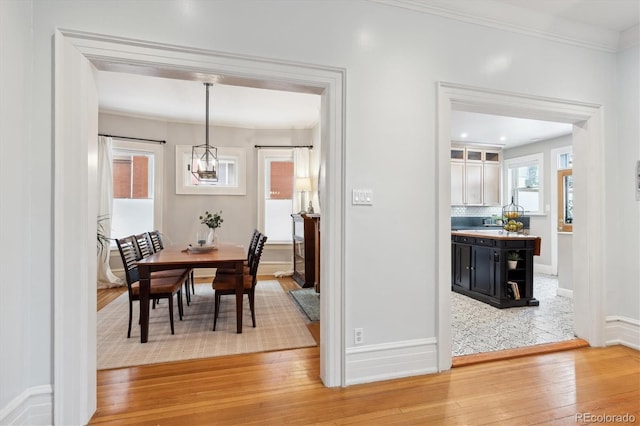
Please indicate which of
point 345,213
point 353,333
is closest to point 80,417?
point 353,333

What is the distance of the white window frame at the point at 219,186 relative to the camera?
5.54m

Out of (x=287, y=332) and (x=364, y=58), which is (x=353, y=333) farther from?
(x=364, y=58)

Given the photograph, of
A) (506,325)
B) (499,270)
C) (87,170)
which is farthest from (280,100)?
(506,325)

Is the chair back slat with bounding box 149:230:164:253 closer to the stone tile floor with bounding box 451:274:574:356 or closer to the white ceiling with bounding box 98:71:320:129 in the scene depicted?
the white ceiling with bounding box 98:71:320:129

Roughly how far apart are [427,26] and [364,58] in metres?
0.60

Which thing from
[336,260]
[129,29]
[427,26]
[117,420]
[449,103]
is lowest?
[117,420]

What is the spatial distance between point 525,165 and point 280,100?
582cm

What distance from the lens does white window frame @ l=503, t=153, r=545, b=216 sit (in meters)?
6.59

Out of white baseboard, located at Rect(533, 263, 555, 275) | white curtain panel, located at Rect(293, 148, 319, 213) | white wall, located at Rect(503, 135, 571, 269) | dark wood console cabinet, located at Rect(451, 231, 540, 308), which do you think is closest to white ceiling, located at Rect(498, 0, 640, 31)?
dark wood console cabinet, located at Rect(451, 231, 540, 308)

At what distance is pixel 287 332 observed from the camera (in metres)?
3.13

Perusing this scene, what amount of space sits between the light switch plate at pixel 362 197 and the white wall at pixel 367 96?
0.05 meters

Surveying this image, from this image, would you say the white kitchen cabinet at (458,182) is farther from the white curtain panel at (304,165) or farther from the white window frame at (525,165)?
A: the white curtain panel at (304,165)

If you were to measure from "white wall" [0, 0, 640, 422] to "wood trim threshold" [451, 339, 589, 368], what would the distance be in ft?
1.49

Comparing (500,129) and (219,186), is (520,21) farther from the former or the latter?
(219,186)
